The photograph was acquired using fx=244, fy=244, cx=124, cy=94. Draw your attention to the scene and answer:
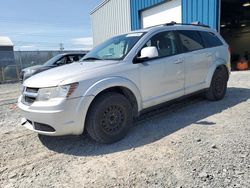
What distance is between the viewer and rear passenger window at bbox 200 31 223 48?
5.74 m

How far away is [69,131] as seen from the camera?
359 cm

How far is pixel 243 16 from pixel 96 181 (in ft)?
75.6

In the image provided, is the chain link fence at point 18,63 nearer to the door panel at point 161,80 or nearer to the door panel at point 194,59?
the door panel at point 194,59

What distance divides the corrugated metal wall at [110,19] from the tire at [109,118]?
12.8m

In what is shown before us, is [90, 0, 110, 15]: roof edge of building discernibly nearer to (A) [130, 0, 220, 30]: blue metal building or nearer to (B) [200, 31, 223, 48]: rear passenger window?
(A) [130, 0, 220, 30]: blue metal building

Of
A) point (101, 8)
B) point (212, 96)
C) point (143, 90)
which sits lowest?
point (212, 96)

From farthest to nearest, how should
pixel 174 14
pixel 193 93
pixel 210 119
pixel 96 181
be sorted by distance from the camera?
pixel 174 14 < pixel 193 93 < pixel 210 119 < pixel 96 181

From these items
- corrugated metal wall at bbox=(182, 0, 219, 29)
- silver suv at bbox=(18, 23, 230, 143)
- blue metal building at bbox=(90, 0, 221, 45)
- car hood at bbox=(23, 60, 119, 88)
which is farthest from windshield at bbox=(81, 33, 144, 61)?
blue metal building at bbox=(90, 0, 221, 45)

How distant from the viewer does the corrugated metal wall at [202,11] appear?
10359mm

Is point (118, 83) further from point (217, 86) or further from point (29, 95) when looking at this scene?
point (217, 86)

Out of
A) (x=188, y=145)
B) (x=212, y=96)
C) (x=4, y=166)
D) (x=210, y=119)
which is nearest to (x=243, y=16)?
(x=212, y=96)

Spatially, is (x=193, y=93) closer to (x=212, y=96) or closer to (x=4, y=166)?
(x=212, y=96)

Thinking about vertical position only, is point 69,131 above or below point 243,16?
below

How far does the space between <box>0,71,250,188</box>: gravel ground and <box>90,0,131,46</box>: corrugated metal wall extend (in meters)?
12.5
